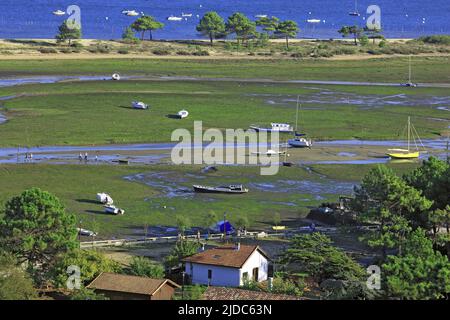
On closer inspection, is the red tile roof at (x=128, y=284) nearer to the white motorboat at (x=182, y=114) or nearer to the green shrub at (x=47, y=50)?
the white motorboat at (x=182, y=114)

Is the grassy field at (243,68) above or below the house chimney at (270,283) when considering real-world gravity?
above

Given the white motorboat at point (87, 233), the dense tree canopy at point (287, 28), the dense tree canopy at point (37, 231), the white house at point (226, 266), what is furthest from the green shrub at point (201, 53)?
the dense tree canopy at point (37, 231)

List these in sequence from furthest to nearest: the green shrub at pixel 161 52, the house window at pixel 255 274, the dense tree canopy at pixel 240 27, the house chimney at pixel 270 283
Answer: the dense tree canopy at pixel 240 27 → the green shrub at pixel 161 52 → the house window at pixel 255 274 → the house chimney at pixel 270 283

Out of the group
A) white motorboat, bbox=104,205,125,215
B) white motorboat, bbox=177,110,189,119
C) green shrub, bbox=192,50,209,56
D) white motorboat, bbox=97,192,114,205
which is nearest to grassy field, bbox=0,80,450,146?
white motorboat, bbox=177,110,189,119

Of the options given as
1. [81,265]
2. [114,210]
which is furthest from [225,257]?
[114,210]

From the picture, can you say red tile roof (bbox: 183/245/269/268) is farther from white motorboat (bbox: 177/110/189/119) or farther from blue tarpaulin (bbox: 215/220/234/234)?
white motorboat (bbox: 177/110/189/119)
